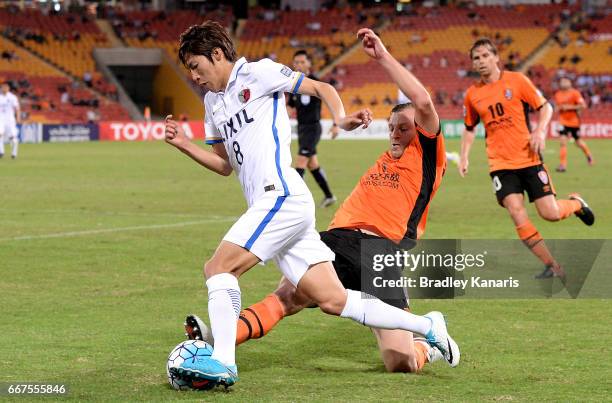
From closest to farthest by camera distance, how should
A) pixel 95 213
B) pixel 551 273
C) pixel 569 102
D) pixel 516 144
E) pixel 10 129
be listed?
pixel 551 273, pixel 516 144, pixel 95 213, pixel 569 102, pixel 10 129

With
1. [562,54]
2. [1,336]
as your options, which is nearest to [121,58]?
[562,54]

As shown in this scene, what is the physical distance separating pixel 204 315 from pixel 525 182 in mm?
3843

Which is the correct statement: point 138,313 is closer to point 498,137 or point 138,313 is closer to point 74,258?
point 74,258

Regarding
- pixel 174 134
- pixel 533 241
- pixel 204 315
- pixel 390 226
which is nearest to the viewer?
pixel 174 134

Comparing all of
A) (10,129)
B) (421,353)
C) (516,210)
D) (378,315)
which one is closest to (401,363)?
(421,353)

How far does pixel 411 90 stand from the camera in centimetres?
594

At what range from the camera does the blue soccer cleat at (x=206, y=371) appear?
5672 millimetres

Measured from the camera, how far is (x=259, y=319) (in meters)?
6.39

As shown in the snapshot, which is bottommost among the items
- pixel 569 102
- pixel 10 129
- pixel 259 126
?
pixel 10 129

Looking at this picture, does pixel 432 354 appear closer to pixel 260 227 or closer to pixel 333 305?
pixel 333 305

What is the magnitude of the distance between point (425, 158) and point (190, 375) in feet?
7.16

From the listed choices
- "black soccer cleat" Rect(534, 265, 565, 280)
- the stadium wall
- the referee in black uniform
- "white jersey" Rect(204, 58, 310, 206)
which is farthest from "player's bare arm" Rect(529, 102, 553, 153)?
the stadium wall

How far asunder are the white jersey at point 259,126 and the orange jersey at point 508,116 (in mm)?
4910

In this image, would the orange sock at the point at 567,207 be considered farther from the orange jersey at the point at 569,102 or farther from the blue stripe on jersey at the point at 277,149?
the orange jersey at the point at 569,102
